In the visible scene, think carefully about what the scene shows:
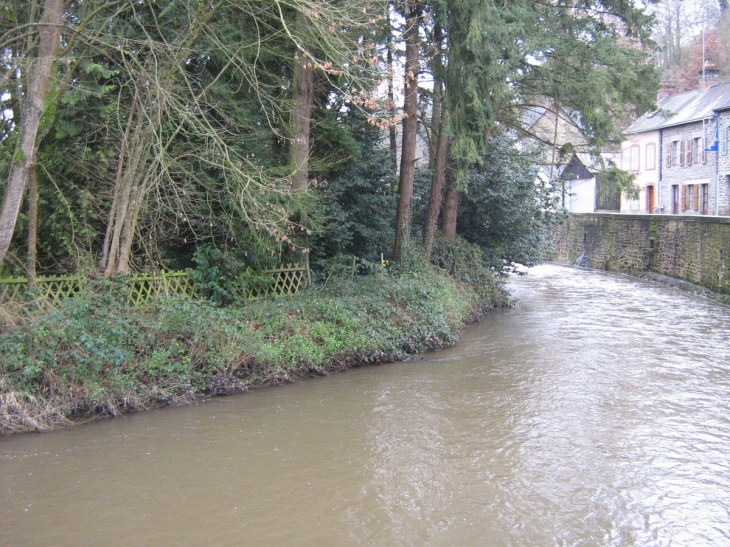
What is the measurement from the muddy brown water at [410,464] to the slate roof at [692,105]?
25.7m

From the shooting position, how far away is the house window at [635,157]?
141 feet

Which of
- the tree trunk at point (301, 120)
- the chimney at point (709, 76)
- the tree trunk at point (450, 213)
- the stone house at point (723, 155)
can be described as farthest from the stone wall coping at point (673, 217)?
the tree trunk at point (301, 120)

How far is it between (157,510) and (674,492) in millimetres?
5248

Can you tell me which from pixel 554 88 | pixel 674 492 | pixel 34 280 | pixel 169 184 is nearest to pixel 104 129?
pixel 169 184

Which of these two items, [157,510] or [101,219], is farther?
[101,219]

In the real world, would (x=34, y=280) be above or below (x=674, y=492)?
above

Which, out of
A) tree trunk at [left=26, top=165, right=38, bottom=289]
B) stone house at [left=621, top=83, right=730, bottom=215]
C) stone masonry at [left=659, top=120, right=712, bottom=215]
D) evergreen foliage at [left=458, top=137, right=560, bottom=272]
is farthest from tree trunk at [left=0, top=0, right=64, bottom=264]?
stone masonry at [left=659, top=120, right=712, bottom=215]

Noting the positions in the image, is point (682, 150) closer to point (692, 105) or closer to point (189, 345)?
point (692, 105)

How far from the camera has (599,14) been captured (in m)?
18.5

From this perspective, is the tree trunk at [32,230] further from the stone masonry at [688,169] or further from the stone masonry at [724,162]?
the stone masonry at [688,169]

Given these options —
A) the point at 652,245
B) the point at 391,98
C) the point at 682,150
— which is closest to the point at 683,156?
the point at 682,150

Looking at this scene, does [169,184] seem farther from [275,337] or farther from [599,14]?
[599,14]

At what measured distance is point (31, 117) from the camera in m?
10.1

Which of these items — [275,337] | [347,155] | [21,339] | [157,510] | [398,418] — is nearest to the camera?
[157,510]
